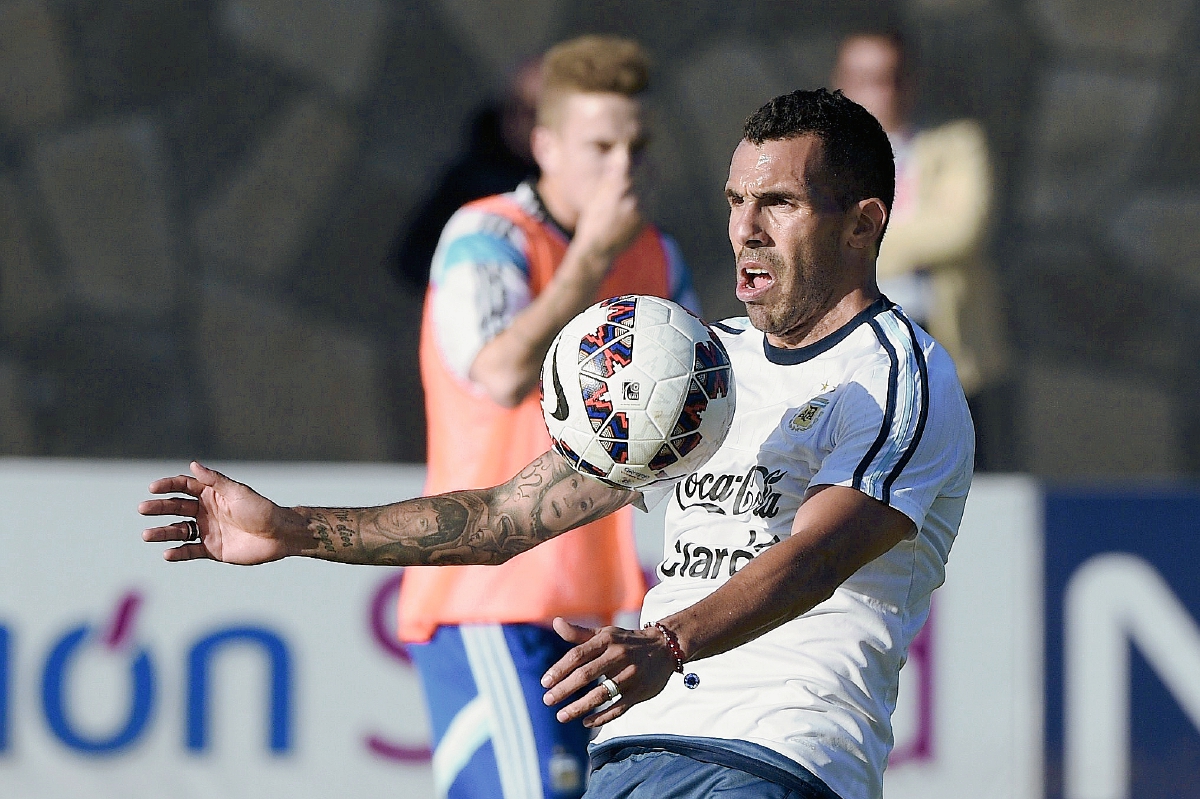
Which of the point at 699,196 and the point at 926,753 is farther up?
the point at 699,196

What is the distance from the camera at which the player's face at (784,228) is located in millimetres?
2889

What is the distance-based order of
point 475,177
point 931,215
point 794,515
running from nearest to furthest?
1. point 794,515
2. point 931,215
3. point 475,177

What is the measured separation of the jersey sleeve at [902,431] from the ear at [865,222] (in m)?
0.14

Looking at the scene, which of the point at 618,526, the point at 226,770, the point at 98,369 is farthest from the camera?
the point at 98,369

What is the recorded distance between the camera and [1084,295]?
816cm

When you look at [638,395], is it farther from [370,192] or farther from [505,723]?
[370,192]

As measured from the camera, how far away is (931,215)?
6320 millimetres

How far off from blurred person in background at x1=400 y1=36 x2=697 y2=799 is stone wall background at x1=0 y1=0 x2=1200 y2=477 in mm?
3714

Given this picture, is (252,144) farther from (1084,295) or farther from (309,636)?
(1084,295)

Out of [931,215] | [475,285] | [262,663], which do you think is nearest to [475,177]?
[931,215]

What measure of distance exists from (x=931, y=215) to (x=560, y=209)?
94.4 inches

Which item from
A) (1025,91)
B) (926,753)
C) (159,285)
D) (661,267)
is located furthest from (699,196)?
(661,267)

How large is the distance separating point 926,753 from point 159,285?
13.7 ft

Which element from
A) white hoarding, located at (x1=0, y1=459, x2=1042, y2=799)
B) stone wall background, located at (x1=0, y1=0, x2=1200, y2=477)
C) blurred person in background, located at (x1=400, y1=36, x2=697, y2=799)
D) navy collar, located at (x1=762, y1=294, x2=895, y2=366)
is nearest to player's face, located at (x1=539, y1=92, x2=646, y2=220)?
blurred person in background, located at (x1=400, y1=36, x2=697, y2=799)
